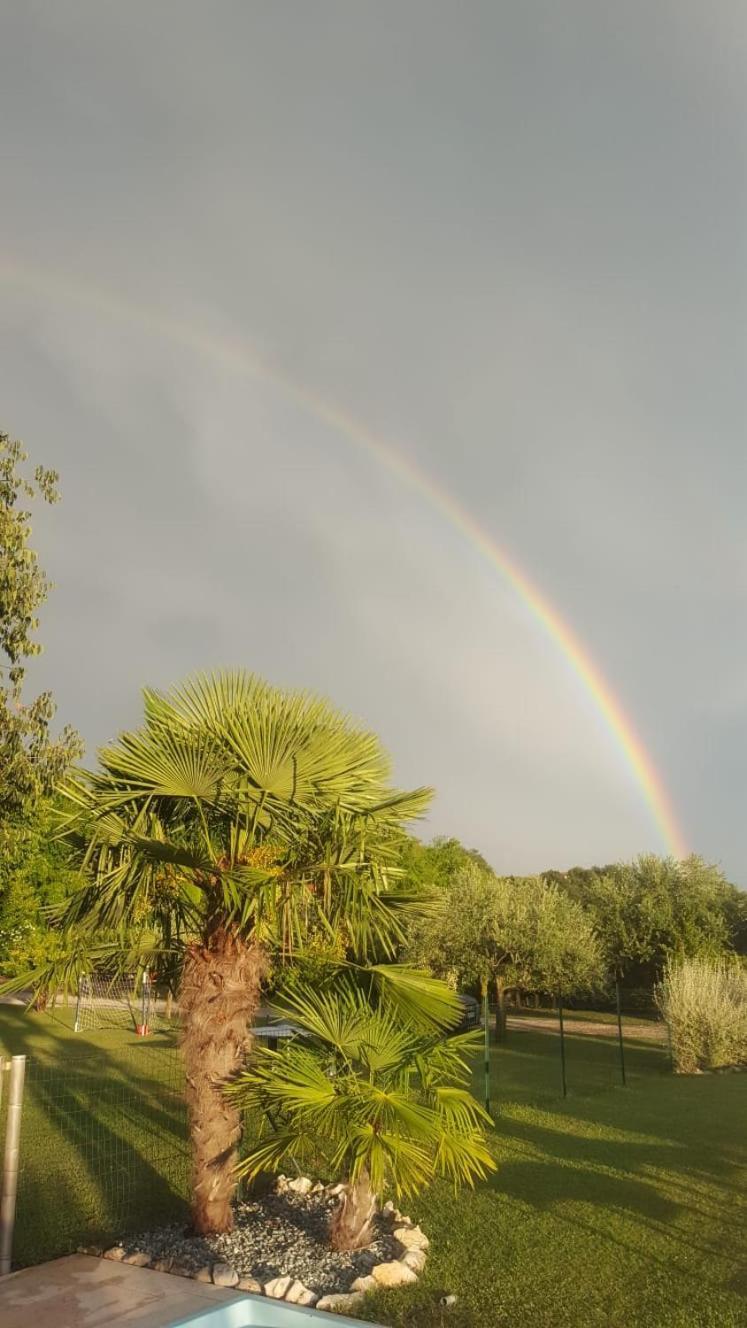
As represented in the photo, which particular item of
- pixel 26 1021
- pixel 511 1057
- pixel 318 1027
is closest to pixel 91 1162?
pixel 318 1027

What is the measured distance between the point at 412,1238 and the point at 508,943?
19665 mm

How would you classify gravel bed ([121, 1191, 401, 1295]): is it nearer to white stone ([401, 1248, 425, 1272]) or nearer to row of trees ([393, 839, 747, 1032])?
white stone ([401, 1248, 425, 1272])

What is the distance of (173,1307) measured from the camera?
5.03 m

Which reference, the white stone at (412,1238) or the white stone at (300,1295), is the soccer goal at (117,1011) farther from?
the white stone at (300,1295)

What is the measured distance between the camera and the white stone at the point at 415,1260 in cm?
602

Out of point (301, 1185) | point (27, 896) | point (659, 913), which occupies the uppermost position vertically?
point (659, 913)

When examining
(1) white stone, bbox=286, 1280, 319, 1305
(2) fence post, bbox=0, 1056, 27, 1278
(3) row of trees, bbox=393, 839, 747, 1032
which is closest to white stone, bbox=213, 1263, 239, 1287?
(1) white stone, bbox=286, 1280, 319, 1305

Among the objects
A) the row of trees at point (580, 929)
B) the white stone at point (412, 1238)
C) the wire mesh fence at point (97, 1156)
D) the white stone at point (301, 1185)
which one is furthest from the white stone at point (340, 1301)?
the row of trees at point (580, 929)

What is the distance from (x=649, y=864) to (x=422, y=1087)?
26491 mm

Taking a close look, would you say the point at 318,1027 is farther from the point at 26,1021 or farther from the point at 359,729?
the point at 26,1021

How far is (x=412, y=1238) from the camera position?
655 centimetres

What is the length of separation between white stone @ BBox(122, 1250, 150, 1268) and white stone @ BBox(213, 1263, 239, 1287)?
0.57 meters

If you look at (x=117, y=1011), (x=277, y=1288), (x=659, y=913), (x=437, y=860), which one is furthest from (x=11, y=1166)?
(x=437, y=860)

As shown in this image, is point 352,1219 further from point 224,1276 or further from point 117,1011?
point 117,1011
